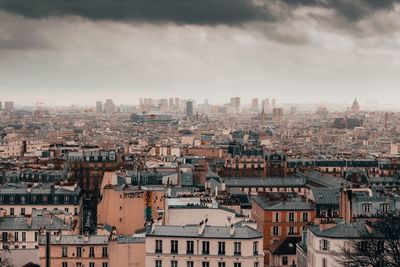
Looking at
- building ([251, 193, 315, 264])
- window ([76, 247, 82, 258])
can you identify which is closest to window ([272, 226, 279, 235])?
building ([251, 193, 315, 264])

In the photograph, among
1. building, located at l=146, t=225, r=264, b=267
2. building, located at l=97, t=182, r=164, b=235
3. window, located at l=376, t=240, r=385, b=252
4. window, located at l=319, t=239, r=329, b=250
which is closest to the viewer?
window, located at l=376, t=240, r=385, b=252

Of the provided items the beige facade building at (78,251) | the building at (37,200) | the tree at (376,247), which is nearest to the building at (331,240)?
the tree at (376,247)

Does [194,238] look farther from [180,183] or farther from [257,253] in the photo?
[180,183]

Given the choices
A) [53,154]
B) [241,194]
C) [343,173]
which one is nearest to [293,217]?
[241,194]

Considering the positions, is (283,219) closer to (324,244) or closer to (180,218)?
(180,218)

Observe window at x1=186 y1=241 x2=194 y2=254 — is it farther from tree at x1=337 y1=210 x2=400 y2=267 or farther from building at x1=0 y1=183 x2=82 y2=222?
building at x1=0 y1=183 x2=82 y2=222

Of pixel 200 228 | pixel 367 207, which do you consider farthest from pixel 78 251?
pixel 367 207

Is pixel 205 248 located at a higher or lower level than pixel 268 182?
higher
